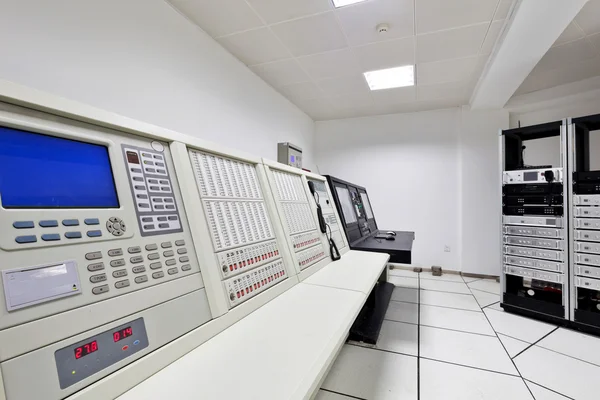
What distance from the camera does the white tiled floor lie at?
4.93 ft

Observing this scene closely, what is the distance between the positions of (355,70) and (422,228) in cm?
269

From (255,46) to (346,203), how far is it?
178 cm

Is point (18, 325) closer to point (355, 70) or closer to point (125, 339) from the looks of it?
point (125, 339)

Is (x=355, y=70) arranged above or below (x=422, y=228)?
above

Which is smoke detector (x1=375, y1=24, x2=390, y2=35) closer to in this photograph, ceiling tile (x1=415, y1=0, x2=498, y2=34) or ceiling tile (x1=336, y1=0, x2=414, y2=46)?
ceiling tile (x1=336, y1=0, x2=414, y2=46)

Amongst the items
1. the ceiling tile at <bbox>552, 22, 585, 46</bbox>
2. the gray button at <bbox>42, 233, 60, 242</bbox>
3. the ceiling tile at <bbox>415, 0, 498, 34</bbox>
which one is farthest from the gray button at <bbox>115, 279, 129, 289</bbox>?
the ceiling tile at <bbox>552, 22, 585, 46</bbox>

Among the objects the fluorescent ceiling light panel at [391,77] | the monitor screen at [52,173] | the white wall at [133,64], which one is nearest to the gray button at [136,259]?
the monitor screen at [52,173]

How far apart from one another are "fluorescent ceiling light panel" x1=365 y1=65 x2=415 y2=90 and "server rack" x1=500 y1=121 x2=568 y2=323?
4.09 feet

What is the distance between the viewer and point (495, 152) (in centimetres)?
387

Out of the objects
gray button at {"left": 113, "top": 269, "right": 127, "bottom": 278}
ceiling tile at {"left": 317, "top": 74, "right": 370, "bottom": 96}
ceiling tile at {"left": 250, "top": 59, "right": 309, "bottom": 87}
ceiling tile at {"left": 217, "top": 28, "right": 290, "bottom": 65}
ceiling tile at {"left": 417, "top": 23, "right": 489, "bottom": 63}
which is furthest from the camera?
ceiling tile at {"left": 317, "top": 74, "right": 370, "bottom": 96}

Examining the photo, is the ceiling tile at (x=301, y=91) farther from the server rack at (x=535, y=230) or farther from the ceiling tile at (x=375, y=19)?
the server rack at (x=535, y=230)

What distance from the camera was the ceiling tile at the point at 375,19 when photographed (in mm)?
2084

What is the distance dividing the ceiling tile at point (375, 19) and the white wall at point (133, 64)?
1247mm

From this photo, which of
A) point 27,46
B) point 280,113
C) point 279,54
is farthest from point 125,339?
point 280,113
